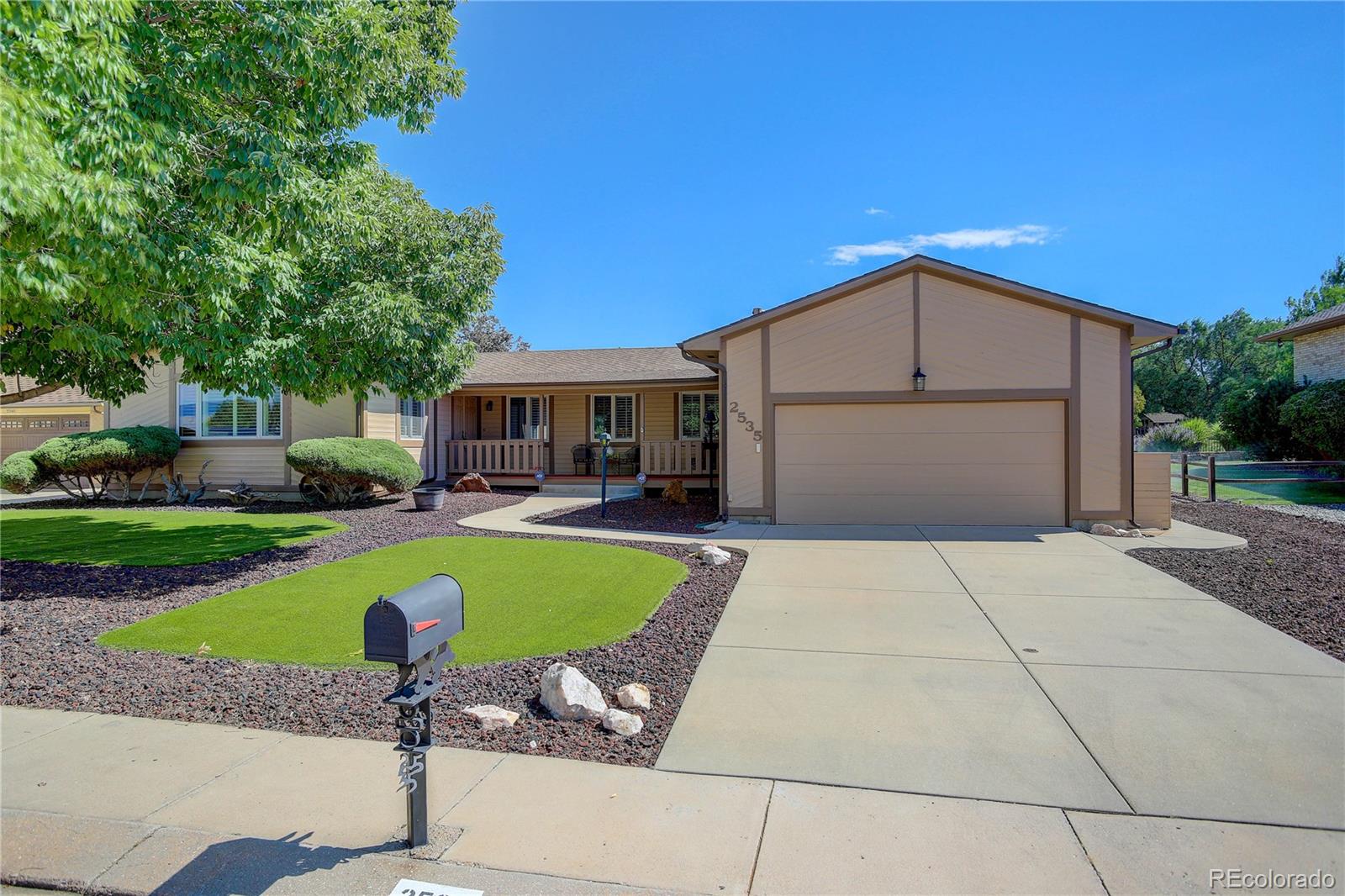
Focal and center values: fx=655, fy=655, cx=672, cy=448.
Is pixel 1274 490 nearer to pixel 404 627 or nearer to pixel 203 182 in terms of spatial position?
pixel 404 627

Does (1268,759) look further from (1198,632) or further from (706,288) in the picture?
(706,288)

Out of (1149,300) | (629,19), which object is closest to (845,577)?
(629,19)

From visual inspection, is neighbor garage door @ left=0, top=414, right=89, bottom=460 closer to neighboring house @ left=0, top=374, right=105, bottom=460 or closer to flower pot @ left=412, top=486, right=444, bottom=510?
neighboring house @ left=0, top=374, right=105, bottom=460

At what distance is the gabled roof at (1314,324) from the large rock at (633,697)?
24.7m

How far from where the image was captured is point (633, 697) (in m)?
4.08

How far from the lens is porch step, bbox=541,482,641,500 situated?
16.2 m

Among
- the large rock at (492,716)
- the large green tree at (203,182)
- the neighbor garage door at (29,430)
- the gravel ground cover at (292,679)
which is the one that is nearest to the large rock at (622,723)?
the gravel ground cover at (292,679)

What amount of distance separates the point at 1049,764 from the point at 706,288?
2283 centimetres

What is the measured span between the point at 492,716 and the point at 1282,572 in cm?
881

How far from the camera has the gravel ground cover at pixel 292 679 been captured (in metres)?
3.73

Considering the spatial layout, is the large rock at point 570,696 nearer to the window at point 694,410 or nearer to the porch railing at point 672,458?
the porch railing at point 672,458

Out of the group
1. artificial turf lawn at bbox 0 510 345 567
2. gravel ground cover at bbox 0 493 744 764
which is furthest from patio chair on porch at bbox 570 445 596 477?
gravel ground cover at bbox 0 493 744 764

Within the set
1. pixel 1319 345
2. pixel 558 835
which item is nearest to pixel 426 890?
pixel 558 835

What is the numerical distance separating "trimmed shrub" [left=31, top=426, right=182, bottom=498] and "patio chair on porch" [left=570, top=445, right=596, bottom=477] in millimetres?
9222
